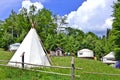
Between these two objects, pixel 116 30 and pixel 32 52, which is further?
pixel 116 30

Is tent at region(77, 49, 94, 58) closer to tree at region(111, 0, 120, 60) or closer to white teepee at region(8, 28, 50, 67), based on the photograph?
tree at region(111, 0, 120, 60)

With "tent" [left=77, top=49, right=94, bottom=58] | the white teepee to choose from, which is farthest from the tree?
"tent" [left=77, top=49, right=94, bottom=58]

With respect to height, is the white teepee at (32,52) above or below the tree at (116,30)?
below

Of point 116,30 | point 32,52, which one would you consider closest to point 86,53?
point 116,30

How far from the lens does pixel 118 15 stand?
47.8 metres

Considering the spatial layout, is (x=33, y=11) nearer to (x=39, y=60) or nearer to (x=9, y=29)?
(x=9, y=29)

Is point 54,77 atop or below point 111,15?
below

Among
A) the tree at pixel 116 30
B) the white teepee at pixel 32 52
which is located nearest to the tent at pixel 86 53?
the tree at pixel 116 30

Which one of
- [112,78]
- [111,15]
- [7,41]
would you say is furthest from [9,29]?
[112,78]

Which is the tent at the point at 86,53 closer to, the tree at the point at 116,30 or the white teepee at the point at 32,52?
the tree at the point at 116,30

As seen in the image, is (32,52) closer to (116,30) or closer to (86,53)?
(116,30)

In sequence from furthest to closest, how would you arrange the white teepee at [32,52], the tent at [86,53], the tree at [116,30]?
the tent at [86,53]
the tree at [116,30]
the white teepee at [32,52]

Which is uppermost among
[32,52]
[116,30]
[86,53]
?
[116,30]

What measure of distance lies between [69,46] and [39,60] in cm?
5607
